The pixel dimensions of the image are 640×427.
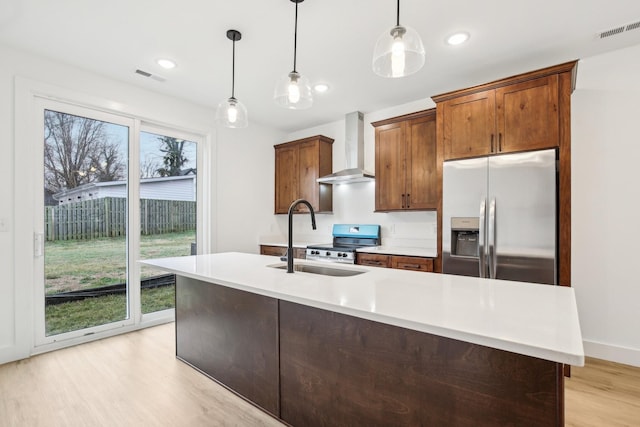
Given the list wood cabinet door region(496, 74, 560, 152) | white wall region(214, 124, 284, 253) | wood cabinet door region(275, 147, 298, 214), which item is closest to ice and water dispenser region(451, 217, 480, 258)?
wood cabinet door region(496, 74, 560, 152)

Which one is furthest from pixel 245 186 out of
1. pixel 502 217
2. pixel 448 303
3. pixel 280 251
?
pixel 448 303

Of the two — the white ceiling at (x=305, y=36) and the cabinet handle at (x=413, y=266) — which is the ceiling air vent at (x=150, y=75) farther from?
the cabinet handle at (x=413, y=266)

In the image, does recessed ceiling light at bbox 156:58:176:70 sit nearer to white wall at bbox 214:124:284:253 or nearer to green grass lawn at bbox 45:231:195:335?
white wall at bbox 214:124:284:253

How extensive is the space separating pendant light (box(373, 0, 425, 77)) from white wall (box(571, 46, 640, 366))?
2.28 m

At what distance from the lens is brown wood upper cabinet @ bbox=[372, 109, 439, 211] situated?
3.51 meters

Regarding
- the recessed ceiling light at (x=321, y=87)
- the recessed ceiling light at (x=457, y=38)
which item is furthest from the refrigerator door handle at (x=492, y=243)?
the recessed ceiling light at (x=321, y=87)

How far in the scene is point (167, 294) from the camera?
150 inches

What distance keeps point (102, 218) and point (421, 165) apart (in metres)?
3.48

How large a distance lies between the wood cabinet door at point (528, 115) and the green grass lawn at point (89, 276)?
381 centimetres

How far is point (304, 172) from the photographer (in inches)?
183

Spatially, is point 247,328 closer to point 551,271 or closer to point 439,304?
point 439,304

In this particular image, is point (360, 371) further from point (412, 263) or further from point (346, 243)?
point (346, 243)

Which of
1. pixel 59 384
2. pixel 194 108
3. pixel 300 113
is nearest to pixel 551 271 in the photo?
pixel 300 113

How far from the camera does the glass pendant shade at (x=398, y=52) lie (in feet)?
4.98
